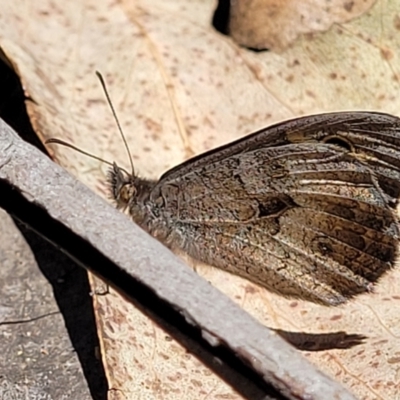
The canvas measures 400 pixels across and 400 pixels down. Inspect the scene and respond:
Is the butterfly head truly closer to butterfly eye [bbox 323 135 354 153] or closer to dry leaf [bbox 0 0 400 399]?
dry leaf [bbox 0 0 400 399]

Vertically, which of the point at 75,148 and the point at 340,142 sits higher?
the point at 340,142

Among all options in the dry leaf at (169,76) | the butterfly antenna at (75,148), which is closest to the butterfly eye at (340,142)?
the dry leaf at (169,76)

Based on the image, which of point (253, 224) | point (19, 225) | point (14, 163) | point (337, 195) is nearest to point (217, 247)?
point (253, 224)

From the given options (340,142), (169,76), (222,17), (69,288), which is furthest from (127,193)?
(222,17)

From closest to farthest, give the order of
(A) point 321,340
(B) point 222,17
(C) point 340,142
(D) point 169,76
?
(A) point 321,340 < (C) point 340,142 < (D) point 169,76 < (B) point 222,17

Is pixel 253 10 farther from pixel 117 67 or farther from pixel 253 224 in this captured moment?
pixel 253 224

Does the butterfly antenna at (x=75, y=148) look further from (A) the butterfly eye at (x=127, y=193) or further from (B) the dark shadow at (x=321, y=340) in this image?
(B) the dark shadow at (x=321, y=340)

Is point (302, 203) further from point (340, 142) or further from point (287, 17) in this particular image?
point (287, 17)

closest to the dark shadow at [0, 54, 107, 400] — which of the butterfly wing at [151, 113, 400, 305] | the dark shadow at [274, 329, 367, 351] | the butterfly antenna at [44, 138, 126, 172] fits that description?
the butterfly antenna at [44, 138, 126, 172]
